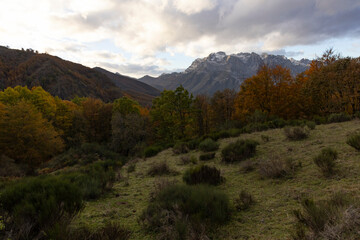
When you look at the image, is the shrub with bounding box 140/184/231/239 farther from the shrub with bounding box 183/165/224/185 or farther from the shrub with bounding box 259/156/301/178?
the shrub with bounding box 259/156/301/178

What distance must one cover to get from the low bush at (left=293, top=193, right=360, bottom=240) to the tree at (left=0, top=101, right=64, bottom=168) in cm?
2721

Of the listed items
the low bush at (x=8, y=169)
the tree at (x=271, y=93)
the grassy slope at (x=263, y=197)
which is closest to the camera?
the grassy slope at (x=263, y=197)

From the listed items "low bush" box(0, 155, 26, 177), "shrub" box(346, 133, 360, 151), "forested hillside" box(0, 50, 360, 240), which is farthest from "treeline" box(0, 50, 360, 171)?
"shrub" box(346, 133, 360, 151)

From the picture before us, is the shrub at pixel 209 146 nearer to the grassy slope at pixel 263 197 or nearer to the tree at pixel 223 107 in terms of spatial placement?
the grassy slope at pixel 263 197

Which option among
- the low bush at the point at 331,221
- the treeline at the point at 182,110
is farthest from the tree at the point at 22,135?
the low bush at the point at 331,221

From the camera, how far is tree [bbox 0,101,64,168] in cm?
2183

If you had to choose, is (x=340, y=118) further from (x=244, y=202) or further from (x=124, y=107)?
(x=124, y=107)

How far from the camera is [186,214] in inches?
136

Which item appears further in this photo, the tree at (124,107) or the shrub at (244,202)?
the tree at (124,107)

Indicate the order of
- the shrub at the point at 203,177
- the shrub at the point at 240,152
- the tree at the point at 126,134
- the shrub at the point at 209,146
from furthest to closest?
1. the tree at the point at 126,134
2. the shrub at the point at 209,146
3. the shrub at the point at 240,152
4. the shrub at the point at 203,177

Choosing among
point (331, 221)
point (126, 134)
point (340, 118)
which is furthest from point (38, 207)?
point (126, 134)

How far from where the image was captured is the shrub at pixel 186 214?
2.97 m

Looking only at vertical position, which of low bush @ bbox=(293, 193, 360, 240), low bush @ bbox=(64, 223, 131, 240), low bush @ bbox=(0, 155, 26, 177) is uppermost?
low bush @ bbox=(293, 193, 360, 240)

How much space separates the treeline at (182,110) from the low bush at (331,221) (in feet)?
41.9
